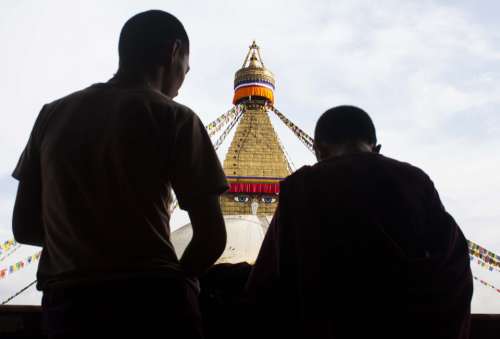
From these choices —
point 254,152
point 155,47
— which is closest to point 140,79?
point 155,47

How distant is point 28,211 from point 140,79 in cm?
50

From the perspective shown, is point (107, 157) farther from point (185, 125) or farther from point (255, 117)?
point (255, 117)

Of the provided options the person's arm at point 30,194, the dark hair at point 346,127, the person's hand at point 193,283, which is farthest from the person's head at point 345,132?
the person's arm at point 30,194

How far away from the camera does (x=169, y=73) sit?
1560mm

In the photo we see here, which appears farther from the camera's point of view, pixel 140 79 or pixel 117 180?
pixel 140 79

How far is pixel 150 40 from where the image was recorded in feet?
5.05

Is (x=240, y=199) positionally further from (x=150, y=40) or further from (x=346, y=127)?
(x=150, y=40)

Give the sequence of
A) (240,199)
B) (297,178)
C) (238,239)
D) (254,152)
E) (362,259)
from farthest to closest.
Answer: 1. (254,152)
2. (240,199)
3. (238,239)
4. (297,178)
5. (362,259)

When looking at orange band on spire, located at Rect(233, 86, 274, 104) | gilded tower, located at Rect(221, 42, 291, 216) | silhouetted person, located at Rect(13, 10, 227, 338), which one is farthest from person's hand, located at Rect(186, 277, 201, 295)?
orange band on spire, located at Rect(233, 86, 274, 104)

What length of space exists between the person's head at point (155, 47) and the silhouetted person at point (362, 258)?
683 mm

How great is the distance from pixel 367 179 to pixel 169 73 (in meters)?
0.83

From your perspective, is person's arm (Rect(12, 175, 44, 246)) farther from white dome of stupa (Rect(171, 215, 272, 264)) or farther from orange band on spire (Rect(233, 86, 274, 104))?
orange band on spire (Rect(233, 86, 274, 104))

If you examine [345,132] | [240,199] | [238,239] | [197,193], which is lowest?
[238,239]

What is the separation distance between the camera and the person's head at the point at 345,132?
6.93ft
